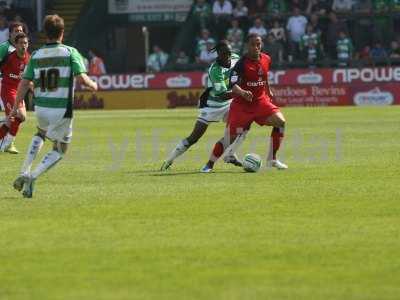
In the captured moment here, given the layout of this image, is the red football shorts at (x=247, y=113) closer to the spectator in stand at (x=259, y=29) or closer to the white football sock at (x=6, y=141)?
the white football sock at (x=6, y=141)

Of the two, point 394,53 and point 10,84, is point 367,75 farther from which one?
point 10,84

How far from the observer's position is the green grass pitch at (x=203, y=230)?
924cm

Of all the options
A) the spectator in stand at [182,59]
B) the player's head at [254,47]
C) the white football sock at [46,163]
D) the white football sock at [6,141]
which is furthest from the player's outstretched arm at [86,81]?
the spectator in stand at [182,59]

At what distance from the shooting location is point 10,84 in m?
23.1

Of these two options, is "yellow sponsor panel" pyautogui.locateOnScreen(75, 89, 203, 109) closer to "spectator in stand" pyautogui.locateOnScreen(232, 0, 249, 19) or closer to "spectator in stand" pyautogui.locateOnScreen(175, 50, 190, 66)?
"spectator in stand" pyautogui.locateOnScreen(175, 50, 190, 66)

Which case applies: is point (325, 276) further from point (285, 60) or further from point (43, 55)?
point (285, 60)

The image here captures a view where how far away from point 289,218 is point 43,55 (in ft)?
11.9

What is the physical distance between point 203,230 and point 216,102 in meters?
7.06

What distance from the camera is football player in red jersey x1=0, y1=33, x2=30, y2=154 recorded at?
22391 millimetres

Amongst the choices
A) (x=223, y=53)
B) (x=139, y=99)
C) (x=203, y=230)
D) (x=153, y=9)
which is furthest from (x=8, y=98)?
(x=153, y=9)

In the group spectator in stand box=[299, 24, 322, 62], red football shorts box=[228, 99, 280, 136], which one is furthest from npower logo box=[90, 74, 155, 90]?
red football shorts box=[228, 99, 280, 136]

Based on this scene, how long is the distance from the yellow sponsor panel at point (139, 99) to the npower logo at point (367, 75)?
4.64 meters

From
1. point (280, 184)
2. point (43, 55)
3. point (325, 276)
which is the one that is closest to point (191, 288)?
point (325, 276)

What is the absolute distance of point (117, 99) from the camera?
140 feet
